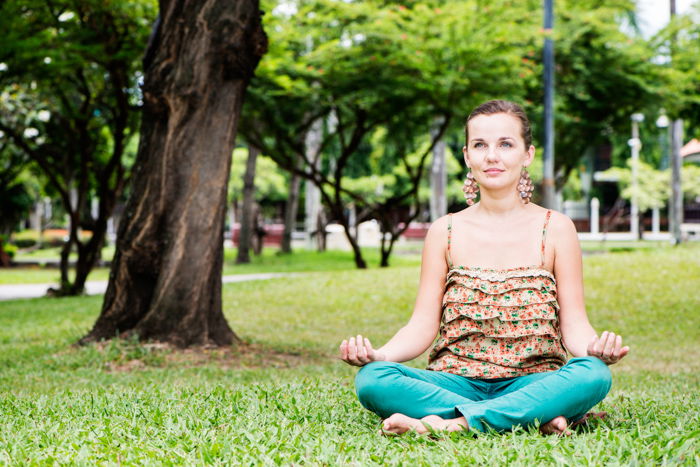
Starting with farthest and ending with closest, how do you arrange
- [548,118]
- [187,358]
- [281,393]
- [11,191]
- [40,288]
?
[11,191], [40,288], [548,118], [187,358], [281,393]

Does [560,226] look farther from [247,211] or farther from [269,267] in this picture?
[247,211]

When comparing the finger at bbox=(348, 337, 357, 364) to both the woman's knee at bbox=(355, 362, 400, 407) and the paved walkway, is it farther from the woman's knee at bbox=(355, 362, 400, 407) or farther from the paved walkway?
the paved walkway

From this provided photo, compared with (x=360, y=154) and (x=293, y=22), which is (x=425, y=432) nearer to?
(x=293, y=22)

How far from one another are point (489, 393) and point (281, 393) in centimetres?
157

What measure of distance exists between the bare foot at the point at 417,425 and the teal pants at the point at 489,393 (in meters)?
0.05

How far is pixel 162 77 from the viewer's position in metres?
7.39

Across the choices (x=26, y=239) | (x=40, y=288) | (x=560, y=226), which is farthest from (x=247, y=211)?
(x=560, y=226)

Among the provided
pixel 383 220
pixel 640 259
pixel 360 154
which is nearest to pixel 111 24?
pixel 383 220

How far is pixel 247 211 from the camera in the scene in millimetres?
22484

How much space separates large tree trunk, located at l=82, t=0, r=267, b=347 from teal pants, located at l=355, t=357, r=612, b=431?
12.8 ft

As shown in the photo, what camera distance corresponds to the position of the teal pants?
11.2 feet

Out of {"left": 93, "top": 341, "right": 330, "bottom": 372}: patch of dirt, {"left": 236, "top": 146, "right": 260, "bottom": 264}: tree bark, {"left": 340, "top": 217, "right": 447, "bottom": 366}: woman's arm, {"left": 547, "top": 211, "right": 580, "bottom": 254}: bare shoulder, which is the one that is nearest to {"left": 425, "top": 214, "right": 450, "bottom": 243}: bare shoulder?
{"left": 340, "top": 217, "right": 447, "bottom": 366}: woman's arm

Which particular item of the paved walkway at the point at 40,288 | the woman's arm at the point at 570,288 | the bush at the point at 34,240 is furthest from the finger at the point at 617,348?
the bush at the point at 34,240

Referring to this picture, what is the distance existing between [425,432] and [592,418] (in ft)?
2.72
